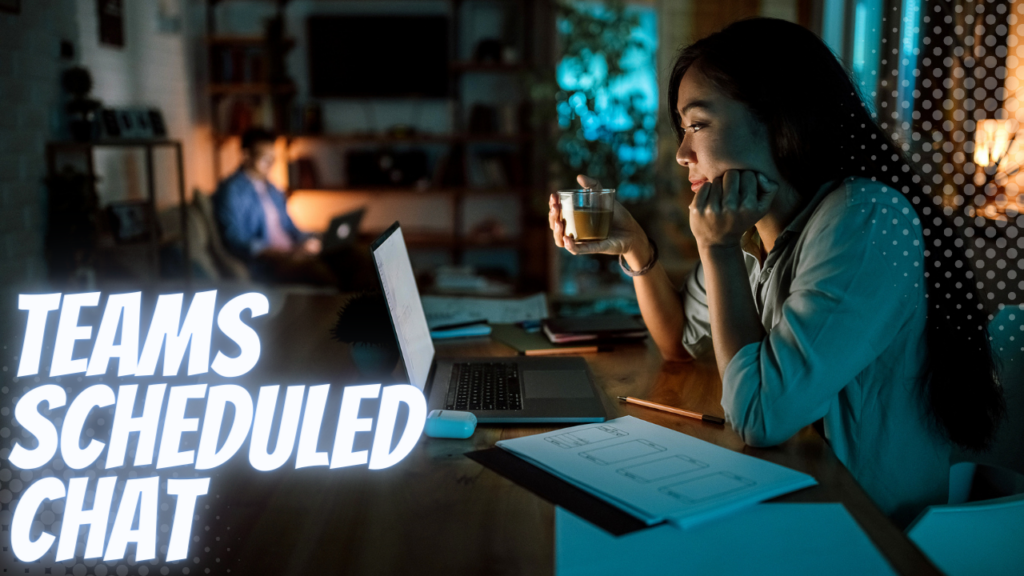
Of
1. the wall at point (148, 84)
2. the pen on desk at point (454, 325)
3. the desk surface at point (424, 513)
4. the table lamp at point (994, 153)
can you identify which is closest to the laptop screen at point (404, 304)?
the desk surface at point (424, 513)

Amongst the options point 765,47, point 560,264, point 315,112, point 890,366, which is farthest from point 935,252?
point 315,112

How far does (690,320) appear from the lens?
154 centimetres

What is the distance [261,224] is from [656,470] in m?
4.27

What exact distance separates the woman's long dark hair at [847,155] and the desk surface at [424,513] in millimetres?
232

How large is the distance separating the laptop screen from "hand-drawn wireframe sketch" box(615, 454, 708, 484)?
0.39 m

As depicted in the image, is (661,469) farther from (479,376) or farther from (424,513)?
(479,376)

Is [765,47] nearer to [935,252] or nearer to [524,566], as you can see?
[935,252]

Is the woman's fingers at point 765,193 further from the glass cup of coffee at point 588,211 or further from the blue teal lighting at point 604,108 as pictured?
the blue teal lighting at point 604,108

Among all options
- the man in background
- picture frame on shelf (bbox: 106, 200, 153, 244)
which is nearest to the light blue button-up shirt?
picture frame on shelf (bbox: 106, 200, 153, 244)

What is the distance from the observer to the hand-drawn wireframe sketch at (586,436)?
1.04 m

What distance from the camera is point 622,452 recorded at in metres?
1.01

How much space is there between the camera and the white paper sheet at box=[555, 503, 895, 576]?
0.75 meters

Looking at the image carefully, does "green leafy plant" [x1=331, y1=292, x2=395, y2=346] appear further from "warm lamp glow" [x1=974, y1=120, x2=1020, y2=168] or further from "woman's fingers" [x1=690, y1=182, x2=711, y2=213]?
"warm lamp glow" [x1=974, y1=120, x2=1020, y2=168]

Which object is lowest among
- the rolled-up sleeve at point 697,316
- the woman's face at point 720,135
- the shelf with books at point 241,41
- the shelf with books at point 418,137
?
the rolled-up sleeve at point 697,316
